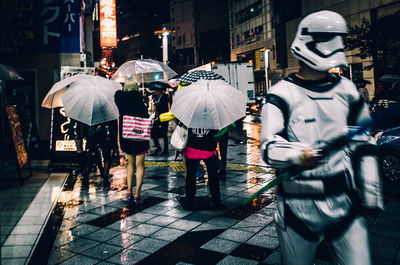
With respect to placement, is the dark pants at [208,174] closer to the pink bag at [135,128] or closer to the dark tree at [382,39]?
the pink bag at [135,128]

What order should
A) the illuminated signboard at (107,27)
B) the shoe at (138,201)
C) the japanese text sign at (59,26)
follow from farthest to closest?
1. the illuminated signboard at (107,27)
2. the japanese text sign at (59,26)
3. the shoe at (138,201)

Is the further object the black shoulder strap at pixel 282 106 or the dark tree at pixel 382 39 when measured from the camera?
the dark tree at pixel 382 39

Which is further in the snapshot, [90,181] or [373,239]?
[90,181]

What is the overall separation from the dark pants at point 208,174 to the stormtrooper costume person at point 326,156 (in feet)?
11.4

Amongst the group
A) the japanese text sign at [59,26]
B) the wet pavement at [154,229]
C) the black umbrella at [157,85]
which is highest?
the japanese text sign at [59,26]

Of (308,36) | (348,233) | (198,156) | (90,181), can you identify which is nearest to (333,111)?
(308,36)

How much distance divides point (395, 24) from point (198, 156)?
17.1m

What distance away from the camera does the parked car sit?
24.0 feet

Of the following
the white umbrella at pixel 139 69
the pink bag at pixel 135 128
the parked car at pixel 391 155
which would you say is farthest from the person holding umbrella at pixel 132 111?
the parked car at pixel 391 155

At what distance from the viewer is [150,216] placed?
221 inches

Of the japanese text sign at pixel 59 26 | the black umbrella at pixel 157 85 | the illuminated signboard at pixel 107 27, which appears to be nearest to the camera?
the black umbrella at pixel 157 85

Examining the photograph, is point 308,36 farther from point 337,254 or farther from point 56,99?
point 56,99

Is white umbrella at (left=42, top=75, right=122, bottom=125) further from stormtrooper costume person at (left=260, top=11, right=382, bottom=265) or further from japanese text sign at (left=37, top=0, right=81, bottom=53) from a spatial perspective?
japanese text sign at (left=37, top=0, right=81, bottom=53)

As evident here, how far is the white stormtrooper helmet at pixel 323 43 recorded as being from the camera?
210 cm
